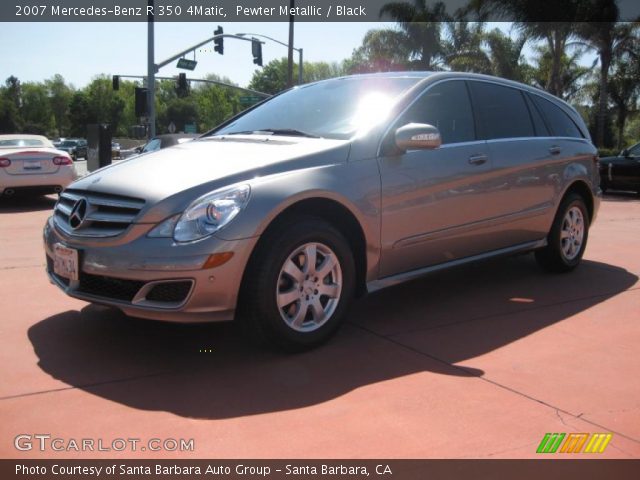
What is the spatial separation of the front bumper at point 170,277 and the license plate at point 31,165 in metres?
8.21

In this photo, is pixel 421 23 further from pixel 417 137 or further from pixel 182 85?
pixel 417 137

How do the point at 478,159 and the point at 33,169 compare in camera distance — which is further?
the point at 33,169

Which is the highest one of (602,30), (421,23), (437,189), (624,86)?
(421,23)

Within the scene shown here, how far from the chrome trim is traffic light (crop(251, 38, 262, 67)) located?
78.9ft

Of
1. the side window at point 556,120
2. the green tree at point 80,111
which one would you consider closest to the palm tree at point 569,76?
the side window at point 556,120

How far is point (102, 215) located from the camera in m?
3.73

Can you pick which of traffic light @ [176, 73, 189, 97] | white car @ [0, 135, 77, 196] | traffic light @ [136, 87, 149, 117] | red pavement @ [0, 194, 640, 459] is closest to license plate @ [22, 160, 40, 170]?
white car @ [0, 135, 77, 196]

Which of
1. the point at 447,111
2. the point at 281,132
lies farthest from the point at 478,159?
the point at 281,132

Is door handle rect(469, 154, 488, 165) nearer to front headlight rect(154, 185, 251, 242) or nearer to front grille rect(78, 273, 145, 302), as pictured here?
front headlight rect(154, 185, 251, 242)

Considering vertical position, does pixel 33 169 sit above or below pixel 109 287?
above

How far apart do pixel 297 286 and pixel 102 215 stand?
1.16m

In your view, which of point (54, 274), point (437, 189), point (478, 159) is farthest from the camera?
point (478, 159)
